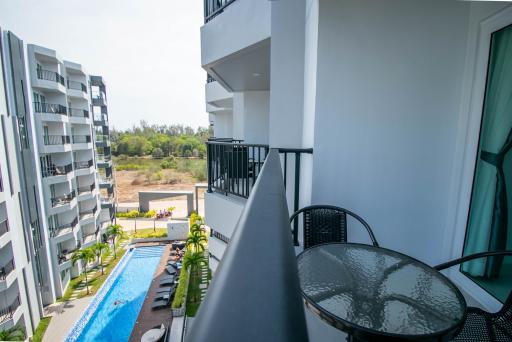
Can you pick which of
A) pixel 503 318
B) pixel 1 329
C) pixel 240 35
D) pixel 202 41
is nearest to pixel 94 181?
pixel 1 329

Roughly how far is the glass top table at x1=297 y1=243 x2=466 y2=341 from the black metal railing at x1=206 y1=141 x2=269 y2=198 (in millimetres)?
2449

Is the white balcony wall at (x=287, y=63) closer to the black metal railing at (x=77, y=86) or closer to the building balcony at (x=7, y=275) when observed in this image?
the building balcony at (x=7, y=275)

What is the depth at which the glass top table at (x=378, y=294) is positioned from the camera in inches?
39.2

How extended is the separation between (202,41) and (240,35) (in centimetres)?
120

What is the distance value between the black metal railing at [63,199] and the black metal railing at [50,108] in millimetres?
4422

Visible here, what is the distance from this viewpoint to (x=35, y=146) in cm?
1198

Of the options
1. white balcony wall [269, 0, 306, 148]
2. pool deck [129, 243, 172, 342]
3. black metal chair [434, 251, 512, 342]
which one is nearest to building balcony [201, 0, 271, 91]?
white balcony wall [269, 0, 306, 148]

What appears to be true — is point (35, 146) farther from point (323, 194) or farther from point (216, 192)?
point (323, 194)

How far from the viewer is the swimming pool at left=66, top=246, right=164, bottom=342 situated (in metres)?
10.2

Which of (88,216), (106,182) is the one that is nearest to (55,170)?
(88,216)

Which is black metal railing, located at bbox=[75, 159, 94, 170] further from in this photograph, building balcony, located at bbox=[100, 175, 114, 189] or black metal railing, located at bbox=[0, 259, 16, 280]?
black metal railing, located at bbox=[0, 259, 16, 280]

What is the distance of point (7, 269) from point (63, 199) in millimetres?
5235

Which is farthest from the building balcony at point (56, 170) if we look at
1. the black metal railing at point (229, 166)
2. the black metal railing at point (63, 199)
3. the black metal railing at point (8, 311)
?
the black metal railing at point (229, 166)

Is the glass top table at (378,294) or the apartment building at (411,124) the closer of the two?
the glass top table at (378,294)
